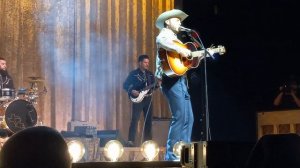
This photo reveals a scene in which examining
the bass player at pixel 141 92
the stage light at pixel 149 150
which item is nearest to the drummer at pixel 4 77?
the bass player at pixel 141 92

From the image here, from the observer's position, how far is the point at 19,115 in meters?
8.82

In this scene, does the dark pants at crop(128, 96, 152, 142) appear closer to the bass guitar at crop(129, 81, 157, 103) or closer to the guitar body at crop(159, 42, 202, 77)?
the bass guitar at crop(129, 81, 157, 103)

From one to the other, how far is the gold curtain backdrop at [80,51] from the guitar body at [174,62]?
14.3 feet

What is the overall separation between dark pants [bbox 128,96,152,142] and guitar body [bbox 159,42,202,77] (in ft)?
12.7

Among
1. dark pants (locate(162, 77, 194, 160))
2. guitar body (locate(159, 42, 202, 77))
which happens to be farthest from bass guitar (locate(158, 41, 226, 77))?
dark pants (locate(162, 77, 194, 160))

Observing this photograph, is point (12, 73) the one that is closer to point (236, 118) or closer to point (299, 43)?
point (236, 118)

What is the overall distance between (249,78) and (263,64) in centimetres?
47

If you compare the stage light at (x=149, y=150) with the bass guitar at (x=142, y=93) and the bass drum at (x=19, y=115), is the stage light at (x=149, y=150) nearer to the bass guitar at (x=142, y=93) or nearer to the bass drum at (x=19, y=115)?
the bass drum at (x=19, y=115)

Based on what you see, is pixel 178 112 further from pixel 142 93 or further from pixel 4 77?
pixel 4 77

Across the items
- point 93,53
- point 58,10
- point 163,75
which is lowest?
point 163,75

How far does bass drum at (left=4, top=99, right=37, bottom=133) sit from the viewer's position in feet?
28.7

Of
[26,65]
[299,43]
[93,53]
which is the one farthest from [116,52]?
[299,43]

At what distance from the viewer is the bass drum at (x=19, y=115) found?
874 cm

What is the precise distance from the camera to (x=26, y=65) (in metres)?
10.3
